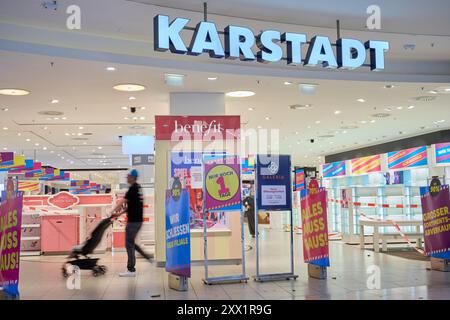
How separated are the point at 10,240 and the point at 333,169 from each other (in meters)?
20.5

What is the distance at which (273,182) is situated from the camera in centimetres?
709

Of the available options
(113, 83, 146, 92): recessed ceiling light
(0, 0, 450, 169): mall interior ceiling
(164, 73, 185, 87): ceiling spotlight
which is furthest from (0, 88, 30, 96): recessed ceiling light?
(164, 73, 185, 87): ceiling spotlight

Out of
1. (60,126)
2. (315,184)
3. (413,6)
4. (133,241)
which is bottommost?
(133,241)

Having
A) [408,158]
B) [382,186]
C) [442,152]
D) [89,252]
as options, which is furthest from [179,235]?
[408,158]

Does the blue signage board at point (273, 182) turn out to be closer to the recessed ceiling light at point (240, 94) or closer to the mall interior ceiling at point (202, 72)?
the mall interior ceiling at point (202, 72)

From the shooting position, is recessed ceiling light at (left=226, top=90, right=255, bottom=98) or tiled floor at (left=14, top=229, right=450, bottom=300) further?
recessed ceiling light at (left=226, top=90, right=255, bottom=98)

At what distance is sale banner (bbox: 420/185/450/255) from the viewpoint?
7.48m

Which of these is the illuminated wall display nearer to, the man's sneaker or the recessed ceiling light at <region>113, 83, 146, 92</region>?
the recessed ceiling light at <region>113, 83, 146, 92</region>

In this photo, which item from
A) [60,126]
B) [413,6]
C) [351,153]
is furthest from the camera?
[351,153]

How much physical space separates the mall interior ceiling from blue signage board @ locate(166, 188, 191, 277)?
2.55 meters

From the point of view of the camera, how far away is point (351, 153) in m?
23.2
